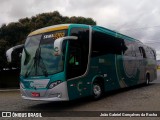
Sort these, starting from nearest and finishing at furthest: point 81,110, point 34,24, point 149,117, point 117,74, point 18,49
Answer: point 149,117 < point 81,110 < point 18,49 < point 117,74 < point 34,24

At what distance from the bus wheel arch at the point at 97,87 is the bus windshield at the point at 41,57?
2.51 metres

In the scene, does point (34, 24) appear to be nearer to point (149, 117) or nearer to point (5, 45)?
point (5, 45)

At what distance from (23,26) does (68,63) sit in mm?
20490

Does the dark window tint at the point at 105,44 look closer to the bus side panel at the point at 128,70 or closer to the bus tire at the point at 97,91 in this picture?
the bus side panel at the point at 128,70

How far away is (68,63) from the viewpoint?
1117 centimetres

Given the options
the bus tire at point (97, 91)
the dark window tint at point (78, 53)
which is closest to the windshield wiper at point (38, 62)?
the dark window tint at point (78, 53)

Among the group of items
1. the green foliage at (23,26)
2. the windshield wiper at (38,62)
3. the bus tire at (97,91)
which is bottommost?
the bus tire at (97,91)

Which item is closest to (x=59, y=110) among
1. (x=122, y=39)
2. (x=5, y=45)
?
(x=122, y=39)

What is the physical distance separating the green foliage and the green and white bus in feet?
53.1

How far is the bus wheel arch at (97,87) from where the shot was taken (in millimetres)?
13063

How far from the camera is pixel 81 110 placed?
10.9m

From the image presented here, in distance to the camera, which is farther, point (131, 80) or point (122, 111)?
point (131, 80)

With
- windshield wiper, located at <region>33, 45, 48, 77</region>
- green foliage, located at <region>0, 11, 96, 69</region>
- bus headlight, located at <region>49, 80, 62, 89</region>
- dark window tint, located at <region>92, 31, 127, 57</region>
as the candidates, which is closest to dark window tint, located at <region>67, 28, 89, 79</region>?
bus headlight, located at <region>49, 80, 62, 89</region>

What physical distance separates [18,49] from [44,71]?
2.83m
